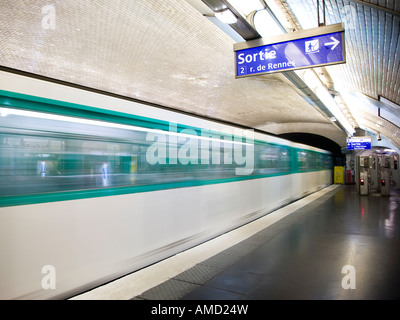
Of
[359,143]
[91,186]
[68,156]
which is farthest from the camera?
[359,143]

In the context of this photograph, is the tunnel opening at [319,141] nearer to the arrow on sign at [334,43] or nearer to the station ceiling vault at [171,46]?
the station ceiling vault at [171,46]

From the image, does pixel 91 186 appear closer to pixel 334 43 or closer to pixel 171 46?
pixel 334 43

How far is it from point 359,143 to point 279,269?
14.4 m

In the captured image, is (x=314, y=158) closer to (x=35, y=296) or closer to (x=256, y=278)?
(x=256, y=278)

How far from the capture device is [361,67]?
5309mm

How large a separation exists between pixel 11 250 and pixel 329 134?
19176mm

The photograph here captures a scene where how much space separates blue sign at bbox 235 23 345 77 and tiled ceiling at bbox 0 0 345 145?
1067 mm

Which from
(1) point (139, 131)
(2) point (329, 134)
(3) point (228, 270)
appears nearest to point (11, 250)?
(1) point (139, 131)

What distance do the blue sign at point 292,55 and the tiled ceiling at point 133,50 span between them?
1.07 metres

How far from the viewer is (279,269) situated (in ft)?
11.5

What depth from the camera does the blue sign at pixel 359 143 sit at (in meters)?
15.3

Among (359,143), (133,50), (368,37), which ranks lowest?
(359,143)

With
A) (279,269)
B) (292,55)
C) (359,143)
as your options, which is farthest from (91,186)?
(359,143)

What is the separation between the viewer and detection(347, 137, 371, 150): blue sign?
15.3 meters
